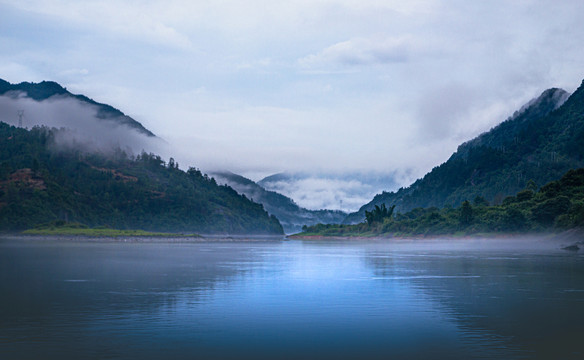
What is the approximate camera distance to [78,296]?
123 feet

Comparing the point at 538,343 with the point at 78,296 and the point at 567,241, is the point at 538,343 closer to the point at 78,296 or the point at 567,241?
the point at 78,296

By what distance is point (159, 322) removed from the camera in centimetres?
2802

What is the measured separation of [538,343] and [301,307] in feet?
47.0

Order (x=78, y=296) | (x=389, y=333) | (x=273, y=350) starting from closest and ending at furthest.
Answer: (x=273, y=350) → (x=389, y=333) → (x=78, y=296)

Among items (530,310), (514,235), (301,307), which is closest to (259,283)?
(301,307)

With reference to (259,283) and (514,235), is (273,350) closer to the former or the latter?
(259,283)

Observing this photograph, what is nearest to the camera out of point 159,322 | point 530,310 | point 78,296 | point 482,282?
point 159,322

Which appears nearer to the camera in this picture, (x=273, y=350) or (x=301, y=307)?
(x=273, y=350)

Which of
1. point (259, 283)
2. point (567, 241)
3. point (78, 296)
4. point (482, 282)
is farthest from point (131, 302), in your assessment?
point (567, 241)

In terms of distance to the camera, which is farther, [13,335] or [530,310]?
[530,310]

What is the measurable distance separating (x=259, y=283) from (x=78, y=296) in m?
15.5

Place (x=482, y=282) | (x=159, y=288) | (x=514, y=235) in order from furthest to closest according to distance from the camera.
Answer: (x=514, y=235), (x=482, y=282), (x=159, y=288)

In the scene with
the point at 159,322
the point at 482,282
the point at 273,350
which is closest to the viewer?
the point at 273,350

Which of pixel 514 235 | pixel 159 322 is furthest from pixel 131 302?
pixel 514 235
